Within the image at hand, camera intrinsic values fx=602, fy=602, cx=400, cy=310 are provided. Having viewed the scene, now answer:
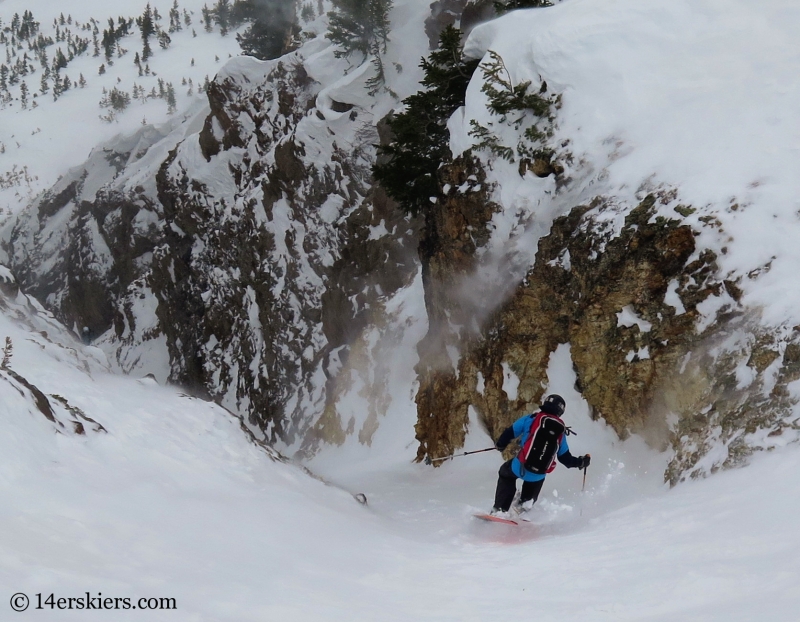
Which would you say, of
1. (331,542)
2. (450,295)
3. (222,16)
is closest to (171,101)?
(222,16)

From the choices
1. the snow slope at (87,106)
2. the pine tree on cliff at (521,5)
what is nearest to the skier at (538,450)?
the pine tree on cliff at (521,5)

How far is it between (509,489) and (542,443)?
93 centimetres

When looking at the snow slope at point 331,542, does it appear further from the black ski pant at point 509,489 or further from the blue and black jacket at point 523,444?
the blue and black jacket at point 523,444

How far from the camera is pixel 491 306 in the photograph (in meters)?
13.8

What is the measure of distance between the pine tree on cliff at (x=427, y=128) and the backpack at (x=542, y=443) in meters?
9.12

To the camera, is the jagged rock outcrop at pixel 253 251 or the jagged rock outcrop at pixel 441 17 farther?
the jagged rock outcrop at pixel 441 17

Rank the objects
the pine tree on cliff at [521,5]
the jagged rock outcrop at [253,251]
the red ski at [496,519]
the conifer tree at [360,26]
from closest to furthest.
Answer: the red ski at [496,519], the pine tree on cliff at [521,5], the jagged rock outcrop at [253,251], the conifer tree at [360,26]

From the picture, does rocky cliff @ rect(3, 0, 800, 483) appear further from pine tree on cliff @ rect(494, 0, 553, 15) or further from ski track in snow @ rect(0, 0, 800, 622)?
pine tree on cliff @ rect(494, 0, 553, 15)

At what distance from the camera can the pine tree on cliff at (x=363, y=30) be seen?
34.1 meters

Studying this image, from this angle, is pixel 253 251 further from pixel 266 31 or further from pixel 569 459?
pixel 569 459

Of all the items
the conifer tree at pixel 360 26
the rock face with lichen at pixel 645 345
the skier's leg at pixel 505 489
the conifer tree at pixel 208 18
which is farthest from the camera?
the conifer tree at pixel 208 18

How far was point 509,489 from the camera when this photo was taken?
27.5 ft

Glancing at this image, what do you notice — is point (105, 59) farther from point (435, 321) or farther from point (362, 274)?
point (435, 321)

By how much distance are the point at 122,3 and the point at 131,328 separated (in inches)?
3575
